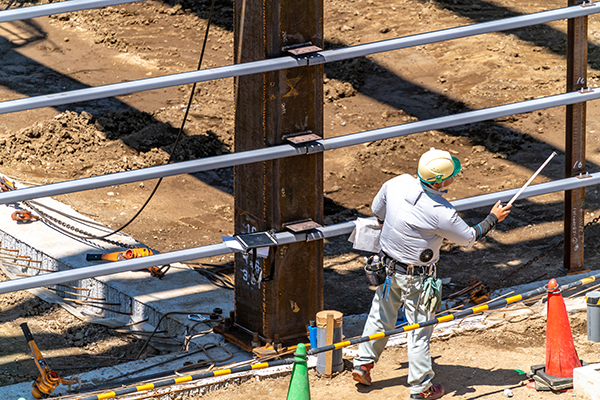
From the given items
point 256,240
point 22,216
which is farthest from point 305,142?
point 22,216

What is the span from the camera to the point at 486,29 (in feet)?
21.0

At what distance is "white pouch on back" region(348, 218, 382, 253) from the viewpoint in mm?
5961

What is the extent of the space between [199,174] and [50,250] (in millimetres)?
2877

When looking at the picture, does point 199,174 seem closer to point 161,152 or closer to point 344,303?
point 161,152

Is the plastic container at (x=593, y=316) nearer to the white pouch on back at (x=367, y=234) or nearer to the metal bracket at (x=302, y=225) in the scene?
the white pouch on back at (x=367, y=234)

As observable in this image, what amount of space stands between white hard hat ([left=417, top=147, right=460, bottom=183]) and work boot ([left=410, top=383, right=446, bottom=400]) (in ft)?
4.80

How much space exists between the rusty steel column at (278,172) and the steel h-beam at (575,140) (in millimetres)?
2450

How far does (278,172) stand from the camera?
20.0 ft

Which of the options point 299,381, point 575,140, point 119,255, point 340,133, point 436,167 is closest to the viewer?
point 299,381

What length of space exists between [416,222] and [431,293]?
0.54 m

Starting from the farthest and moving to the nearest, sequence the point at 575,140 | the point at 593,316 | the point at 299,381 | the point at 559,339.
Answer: the point at 575,140
the point at 593,316
the point at 559,339
the point at 299,381

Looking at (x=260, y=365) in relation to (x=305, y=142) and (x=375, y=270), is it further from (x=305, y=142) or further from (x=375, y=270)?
(x=305, y=142)

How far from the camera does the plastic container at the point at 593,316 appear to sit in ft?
20.0

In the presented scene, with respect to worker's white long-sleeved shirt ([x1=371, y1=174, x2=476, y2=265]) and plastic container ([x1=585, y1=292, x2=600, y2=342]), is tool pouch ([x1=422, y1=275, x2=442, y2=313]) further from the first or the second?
plastic container ([x1=585, y1=292, x2=600, y2=342])
